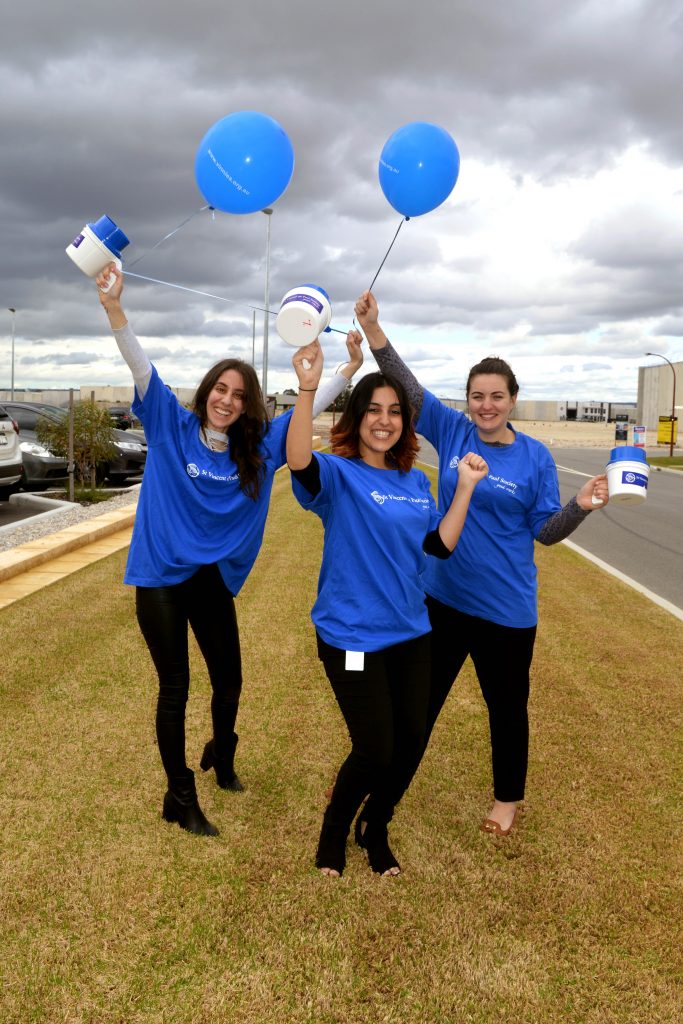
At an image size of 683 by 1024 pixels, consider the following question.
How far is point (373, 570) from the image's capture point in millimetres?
2625

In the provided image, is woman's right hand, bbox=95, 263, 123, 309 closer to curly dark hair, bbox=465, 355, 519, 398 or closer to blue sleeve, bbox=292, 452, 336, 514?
blue sleeve, bbox=292, 452, 336, 514

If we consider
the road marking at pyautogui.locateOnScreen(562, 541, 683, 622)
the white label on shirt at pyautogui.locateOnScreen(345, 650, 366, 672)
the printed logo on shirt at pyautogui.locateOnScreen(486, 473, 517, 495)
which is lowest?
the road marking at pyautogui.locateOnScreen(562, 541, 683, 622)

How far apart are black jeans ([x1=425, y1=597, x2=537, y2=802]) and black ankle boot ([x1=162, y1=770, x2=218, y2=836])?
971mm

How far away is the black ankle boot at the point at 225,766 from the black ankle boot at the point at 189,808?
0.33 metres

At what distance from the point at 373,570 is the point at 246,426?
0.77 meters

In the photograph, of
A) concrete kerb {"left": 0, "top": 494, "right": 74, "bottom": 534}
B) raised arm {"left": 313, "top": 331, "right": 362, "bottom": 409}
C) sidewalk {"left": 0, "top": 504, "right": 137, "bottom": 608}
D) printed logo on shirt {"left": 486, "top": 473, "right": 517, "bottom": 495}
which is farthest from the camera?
concrete kerb {"left": 0, "top": 494, "right": 74, "bottom": 534}

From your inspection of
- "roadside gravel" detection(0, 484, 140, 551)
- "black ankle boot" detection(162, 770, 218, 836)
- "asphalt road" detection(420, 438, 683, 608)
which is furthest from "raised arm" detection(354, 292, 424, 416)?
"roadside gravel" detection(0, 484, 140, 551)

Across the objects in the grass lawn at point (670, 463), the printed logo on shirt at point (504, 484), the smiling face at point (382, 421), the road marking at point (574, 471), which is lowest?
the road marking at point (574, 471)

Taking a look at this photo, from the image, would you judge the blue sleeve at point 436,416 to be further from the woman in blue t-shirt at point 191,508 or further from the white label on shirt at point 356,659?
the white label on shirt at point 356,659

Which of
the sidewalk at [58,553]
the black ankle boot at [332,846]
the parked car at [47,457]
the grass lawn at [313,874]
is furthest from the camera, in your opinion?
the parked car at [47,457]

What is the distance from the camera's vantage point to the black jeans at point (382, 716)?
2.60 metres

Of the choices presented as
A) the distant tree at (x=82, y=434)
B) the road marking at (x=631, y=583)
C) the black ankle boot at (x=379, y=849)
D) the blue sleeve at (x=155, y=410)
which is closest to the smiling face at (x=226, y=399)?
the blue sleeve at (x=155, y=410)

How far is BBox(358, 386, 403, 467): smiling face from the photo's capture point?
2.74m

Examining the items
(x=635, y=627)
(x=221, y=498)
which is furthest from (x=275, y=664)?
(x=635, y=627)
